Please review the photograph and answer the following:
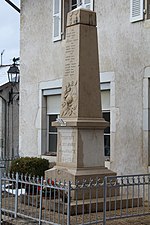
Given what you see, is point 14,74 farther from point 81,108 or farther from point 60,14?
point 81,108

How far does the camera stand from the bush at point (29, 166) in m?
11.0

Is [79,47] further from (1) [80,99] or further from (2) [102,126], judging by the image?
(2) [102,126]

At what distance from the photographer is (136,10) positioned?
10.4 m

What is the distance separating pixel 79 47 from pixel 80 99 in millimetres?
979

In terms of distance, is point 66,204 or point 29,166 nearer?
point 66,204

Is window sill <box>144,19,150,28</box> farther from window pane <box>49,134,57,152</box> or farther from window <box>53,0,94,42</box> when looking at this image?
window pane <box>49,134,57,152</box>

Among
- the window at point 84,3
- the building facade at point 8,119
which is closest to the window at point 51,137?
the window at point 84,3

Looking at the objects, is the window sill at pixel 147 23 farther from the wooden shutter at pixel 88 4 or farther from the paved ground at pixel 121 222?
the paved ground at pixel 121 222

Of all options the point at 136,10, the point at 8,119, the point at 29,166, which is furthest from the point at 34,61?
the point at 8,119

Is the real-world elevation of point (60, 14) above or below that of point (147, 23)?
above

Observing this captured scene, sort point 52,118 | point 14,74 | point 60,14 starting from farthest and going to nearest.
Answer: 1. point 14,74
2. point 52,118
3. point 60,14

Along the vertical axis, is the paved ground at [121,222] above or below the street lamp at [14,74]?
below

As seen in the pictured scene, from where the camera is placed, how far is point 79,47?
9.16 meters

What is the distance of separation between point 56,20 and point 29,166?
407 cm
